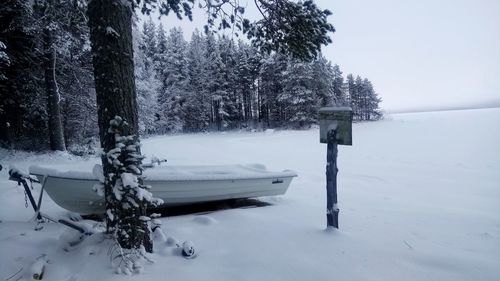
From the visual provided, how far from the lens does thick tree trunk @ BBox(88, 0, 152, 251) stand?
9.39 ft

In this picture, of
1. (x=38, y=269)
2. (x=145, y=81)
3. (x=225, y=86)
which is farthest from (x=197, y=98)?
(x=38, y=269)

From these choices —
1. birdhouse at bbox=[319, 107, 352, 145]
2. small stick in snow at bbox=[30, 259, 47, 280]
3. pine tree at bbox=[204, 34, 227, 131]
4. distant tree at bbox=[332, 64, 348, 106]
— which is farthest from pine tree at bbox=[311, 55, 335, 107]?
small stick in snow at bbox=[30, 259, 47, 280]

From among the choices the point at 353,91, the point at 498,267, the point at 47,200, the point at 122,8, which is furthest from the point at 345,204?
the point at 353,91

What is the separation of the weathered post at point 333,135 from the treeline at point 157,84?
2.06m

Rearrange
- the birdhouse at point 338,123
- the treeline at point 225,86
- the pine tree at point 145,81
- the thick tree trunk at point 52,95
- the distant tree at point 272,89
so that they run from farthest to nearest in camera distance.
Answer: the distant tree at point 272,89 < the treeline at point 225,86 < the pine tree at point 145,81 < the thick tree trunk at point 52,95 < the birdhouse at point 338,123

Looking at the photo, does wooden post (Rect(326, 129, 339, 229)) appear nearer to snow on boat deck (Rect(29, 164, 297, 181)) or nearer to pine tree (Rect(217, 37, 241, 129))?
snow on boat deck (Rect(29, 164, 297, 181))

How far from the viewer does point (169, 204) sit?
526 cm

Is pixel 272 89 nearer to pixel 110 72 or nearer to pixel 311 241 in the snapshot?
pixel 311 241

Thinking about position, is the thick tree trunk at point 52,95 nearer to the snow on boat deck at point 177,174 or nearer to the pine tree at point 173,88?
the snow on boat deck at point 177,174

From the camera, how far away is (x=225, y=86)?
44188 millimetres

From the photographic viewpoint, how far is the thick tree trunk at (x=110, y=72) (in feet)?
9.39

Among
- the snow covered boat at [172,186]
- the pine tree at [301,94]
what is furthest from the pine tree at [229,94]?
the snow covered boat at [172,186]

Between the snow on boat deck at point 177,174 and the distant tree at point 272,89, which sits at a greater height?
the distant tree at point 272,89

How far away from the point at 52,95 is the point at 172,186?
1029 centimetres
